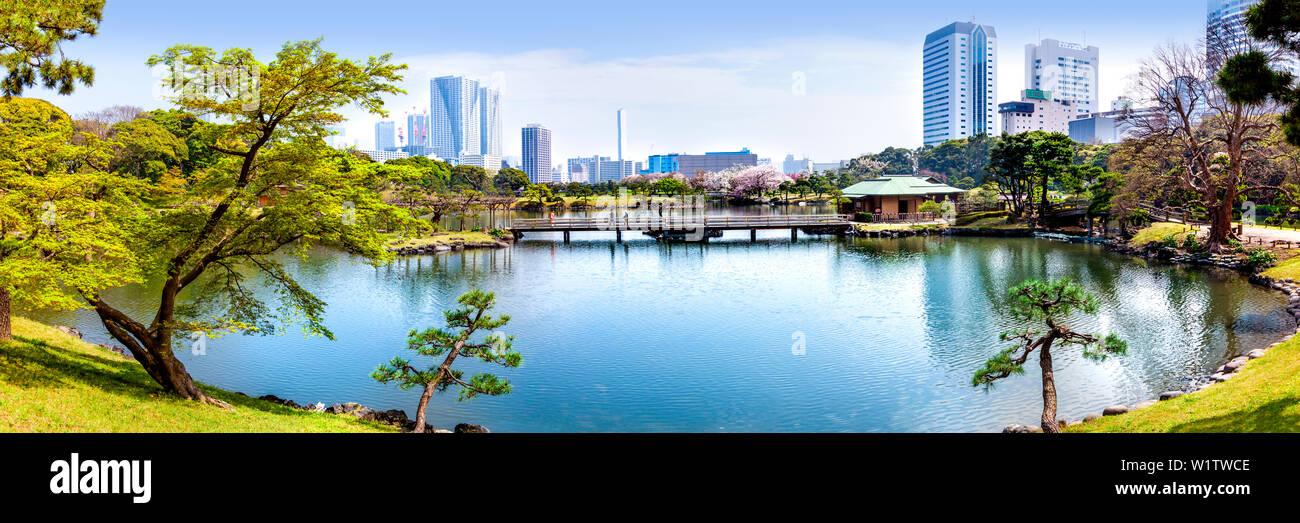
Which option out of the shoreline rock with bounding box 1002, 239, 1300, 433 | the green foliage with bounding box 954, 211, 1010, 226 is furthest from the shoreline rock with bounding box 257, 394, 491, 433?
the green foliage with bounding box 954, 211, 1010, 226

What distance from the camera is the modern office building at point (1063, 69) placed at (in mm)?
167250

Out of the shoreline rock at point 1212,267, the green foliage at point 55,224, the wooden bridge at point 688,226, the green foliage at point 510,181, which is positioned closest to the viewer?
the green foliage at point 55,224

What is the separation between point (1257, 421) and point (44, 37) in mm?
18949

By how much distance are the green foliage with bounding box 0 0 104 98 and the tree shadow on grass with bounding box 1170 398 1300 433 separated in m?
17.8

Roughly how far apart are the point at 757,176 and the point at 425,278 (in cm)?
5654

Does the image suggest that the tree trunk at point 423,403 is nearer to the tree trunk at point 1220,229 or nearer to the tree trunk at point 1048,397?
the tree trunk at point 1048,397

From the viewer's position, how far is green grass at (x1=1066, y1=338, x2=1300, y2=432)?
9.33 m

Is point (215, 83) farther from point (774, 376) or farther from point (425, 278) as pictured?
point (425, 278)

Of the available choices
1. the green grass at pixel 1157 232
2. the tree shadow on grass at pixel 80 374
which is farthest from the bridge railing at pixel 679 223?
the tree shadow on grass at pixel 80 374

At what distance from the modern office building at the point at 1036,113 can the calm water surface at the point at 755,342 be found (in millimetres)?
116626

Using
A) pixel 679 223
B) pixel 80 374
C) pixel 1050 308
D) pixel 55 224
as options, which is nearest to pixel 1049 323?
pixel 1050 308
